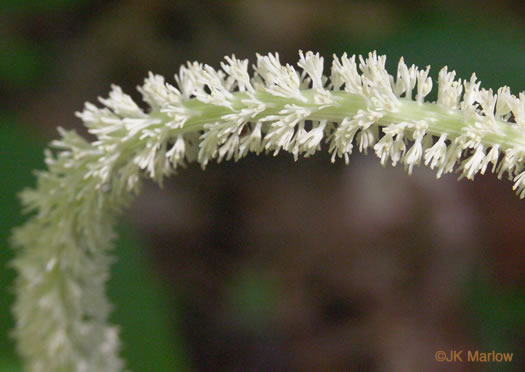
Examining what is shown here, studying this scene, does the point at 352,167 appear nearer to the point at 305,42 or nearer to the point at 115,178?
the point at 305,42

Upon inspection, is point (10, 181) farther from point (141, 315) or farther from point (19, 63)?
point (19, 63)

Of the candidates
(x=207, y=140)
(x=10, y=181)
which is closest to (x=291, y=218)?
(x=10, y=181)

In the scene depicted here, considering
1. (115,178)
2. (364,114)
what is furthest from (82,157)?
(364,114)

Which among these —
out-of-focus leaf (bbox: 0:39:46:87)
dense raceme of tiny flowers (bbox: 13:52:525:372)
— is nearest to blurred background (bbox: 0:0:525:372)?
out-of-focus leaf (bbox: 0:39:46:87)

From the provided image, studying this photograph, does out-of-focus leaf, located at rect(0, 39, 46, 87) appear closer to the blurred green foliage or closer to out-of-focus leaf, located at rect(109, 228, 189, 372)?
the blurred green foliage

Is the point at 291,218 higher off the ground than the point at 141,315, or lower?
higher

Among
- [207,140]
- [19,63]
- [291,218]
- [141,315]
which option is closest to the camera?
[207,140]

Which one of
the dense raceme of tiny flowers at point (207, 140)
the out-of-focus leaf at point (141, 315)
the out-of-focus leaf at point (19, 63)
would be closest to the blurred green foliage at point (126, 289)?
the out-of-focus leaf at point (141, 315)
